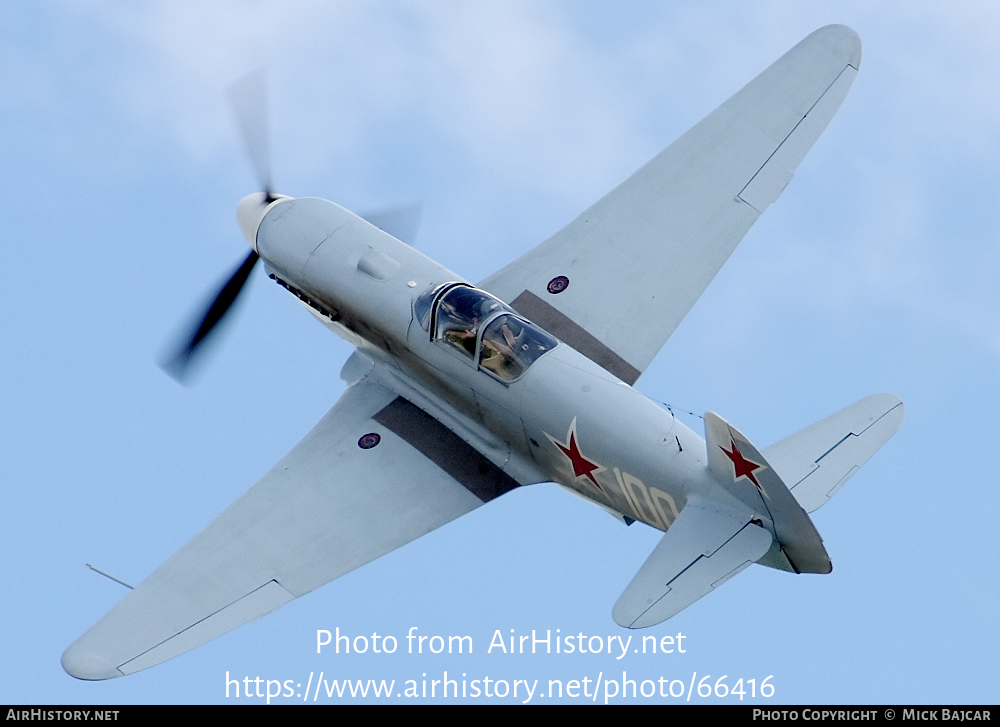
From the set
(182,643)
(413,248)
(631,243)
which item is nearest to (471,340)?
(413,248)

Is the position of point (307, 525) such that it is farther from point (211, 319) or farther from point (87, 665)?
point (211, 319)

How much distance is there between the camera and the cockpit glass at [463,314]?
51.7ft

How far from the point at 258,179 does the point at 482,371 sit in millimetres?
4013

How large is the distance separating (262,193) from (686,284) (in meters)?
4.85

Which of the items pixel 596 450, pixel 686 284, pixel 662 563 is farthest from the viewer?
pixel 686 284

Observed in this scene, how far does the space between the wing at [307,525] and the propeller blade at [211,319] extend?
5.50 ft

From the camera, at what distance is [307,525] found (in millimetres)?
15750

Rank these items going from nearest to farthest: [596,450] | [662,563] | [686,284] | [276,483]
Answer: [662,563] → [596,450] → [276,483] → [686,284]

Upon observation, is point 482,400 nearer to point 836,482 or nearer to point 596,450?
point 596,450

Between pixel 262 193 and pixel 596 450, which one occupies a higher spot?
pixel 262 193

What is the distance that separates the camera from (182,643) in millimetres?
14766

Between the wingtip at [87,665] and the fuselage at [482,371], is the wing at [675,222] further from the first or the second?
the wingtip at [87,665]

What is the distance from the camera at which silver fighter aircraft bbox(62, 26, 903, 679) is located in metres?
14.2

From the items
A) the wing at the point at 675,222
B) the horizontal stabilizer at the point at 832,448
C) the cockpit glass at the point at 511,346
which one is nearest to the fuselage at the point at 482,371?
the cockpit glass at the point at 511,346
